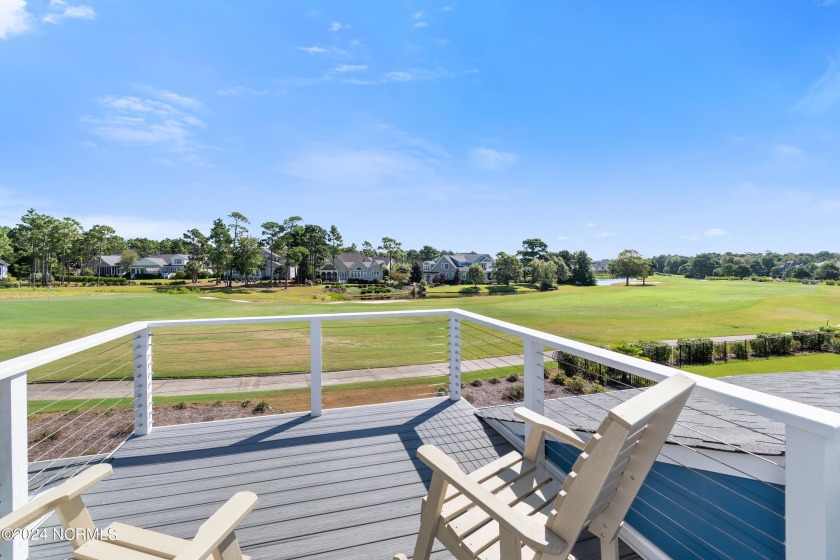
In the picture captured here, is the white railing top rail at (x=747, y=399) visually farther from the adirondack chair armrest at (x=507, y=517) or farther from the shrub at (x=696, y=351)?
the shrub at (x=696, y=351)

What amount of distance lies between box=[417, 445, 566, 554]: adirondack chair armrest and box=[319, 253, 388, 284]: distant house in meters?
48.7

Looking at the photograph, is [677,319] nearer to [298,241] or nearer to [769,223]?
[769,223]

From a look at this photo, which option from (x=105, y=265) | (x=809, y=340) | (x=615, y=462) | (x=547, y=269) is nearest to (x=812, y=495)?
(x=615, y=462)

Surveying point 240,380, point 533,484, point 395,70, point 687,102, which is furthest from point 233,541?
point 687,102

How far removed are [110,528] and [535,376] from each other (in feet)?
6.74

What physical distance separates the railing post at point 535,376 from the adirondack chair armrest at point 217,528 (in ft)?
5.57

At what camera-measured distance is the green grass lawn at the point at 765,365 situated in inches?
493

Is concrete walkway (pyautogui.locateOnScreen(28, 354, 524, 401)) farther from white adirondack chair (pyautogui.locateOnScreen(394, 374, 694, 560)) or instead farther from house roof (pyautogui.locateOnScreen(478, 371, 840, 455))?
white adirondack chair (pyautogui.locateOnScreen(394, 374, 694, 560))

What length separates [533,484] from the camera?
1.54 metres

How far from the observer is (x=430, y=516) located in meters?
1.29

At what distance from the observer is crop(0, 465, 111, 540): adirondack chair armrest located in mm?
1038

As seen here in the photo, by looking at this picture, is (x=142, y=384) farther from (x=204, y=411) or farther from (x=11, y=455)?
(x=204, y=411)

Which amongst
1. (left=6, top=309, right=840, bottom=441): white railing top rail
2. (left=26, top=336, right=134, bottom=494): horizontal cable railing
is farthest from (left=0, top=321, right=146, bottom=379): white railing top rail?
(left=26, top=336, right=134, bottom=494): horizontal cable railing

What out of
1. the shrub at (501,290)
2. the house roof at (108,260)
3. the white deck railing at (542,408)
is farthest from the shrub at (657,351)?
the house roof at (108,260)
